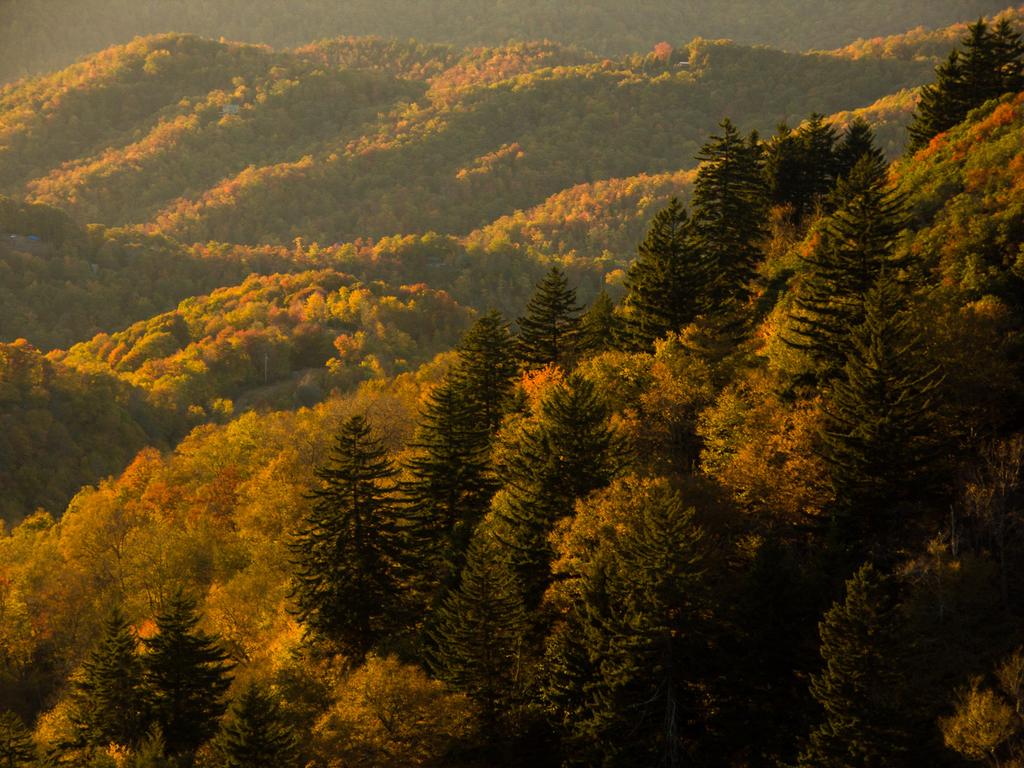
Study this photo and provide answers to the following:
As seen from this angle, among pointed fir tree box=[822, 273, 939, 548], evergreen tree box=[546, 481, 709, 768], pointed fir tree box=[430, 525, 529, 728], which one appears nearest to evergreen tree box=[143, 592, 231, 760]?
pointed fir tree box=[430, 525, 529, 728]

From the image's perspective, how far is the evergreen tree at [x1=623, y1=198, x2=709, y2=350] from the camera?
205 feet

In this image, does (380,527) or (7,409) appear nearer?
(380,527)

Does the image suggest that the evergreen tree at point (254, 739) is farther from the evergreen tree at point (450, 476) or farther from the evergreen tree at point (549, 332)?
the evergreen tree at point (549, 332)

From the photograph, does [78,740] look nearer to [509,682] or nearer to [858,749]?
[509,682]

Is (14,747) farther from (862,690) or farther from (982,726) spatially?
(982,726)

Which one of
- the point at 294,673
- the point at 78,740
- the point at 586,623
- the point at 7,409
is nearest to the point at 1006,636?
the point at 586,623

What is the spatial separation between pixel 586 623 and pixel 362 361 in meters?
146

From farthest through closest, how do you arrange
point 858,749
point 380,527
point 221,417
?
point 221,417 < point 380,527 < point 858,749

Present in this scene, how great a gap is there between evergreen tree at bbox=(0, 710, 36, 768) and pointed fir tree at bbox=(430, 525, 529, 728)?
18.4 m

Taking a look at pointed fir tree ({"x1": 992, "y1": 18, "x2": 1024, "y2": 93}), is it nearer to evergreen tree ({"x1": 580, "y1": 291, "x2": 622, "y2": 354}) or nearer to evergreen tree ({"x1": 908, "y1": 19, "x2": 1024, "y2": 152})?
evergreen tree ({"x1": 908, "y1": 19, "x2": 1024, "y2": 152})

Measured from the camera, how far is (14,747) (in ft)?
146

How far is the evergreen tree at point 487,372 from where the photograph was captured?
213ft

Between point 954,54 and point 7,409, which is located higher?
point 954,54

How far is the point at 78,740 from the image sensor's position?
158 feet
